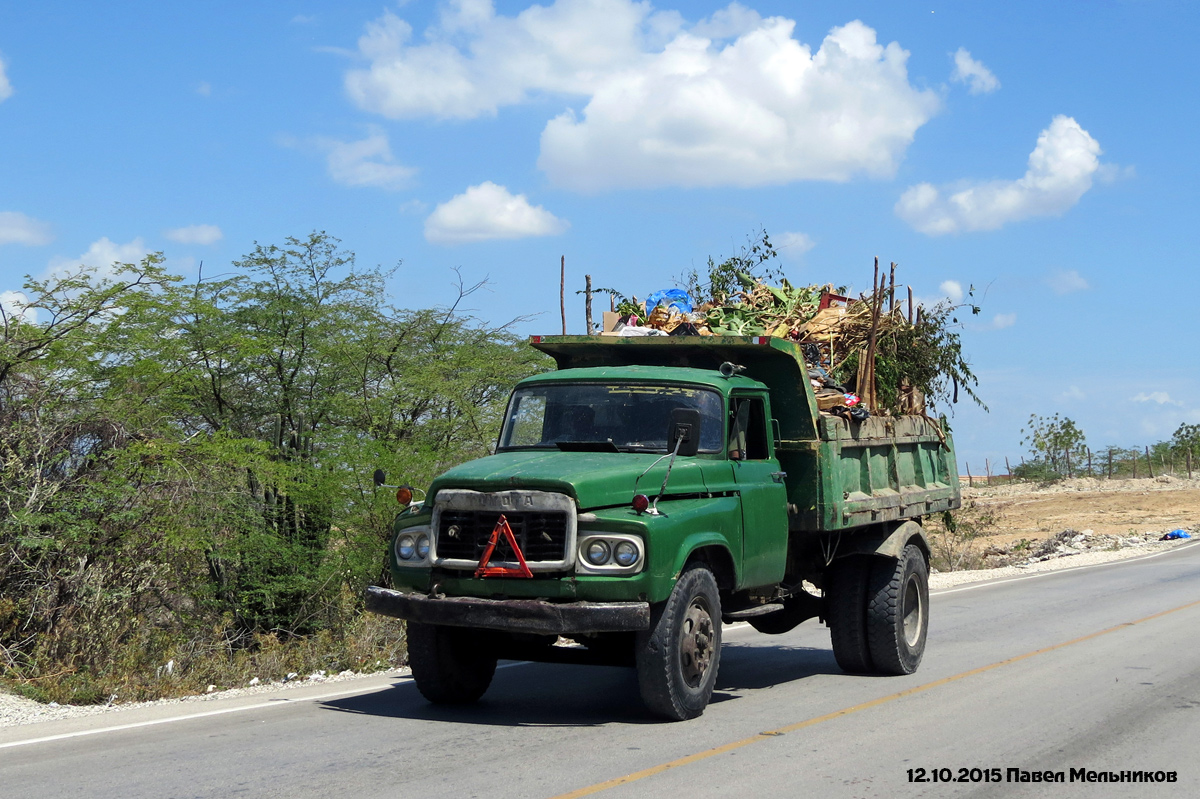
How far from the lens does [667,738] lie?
748 centimetres

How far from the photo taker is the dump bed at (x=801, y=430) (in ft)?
31.4

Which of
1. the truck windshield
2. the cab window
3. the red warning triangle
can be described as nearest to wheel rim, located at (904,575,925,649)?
the cab window

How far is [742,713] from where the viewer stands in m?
8.49

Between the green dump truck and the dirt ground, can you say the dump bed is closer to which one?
the green dump truck

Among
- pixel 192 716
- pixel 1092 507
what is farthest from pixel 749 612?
pixel 1092 507

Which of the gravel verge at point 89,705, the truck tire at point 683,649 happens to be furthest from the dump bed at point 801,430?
the gravel verge at point 89,705

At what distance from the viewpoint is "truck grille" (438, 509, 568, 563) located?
25.0ft

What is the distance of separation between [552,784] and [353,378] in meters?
13.1

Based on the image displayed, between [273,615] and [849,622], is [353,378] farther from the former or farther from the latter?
[849,622]

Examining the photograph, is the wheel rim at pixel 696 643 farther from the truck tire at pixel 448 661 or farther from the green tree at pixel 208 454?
the green tree at pixel 208 454

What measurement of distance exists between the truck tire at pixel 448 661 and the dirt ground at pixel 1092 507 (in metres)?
24.0

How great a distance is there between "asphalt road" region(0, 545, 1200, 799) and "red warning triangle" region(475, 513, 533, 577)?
106 cm

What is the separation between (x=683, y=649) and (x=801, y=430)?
2.58 meters

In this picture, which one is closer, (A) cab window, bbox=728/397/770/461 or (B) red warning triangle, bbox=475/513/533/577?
(B) red warning triangle, bbox=475/513/533/577
